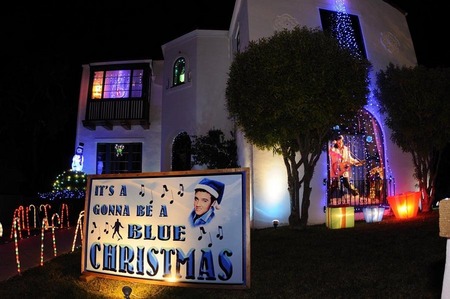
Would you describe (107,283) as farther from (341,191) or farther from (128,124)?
(128,124)

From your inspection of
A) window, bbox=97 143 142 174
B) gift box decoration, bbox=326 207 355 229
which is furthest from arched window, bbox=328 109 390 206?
window, bbox=97 143 142 174

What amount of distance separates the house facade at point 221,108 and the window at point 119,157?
0.15ft

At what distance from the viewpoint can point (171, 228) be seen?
205 inches

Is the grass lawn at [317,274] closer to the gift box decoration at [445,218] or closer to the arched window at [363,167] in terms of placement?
the gift box decoration at [445,218]

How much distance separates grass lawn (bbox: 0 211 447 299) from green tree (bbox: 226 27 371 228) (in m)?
2.85

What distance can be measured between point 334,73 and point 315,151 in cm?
209

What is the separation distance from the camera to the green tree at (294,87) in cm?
937

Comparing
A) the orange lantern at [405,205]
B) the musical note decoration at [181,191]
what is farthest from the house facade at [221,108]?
the musical note decoration at [181,191]

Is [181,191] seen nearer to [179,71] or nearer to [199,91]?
[199,91]

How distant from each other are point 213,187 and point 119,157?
48.8ft

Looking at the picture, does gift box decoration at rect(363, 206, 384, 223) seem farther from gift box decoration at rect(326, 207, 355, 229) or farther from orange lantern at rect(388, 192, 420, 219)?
gift box decoration at rect(326, 207, 355, 229)

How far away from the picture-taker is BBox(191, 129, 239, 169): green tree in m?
14.8

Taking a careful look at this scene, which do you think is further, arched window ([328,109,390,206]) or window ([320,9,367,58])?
window ([320,9,367,58])

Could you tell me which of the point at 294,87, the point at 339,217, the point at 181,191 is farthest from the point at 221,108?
the point at 181,191
